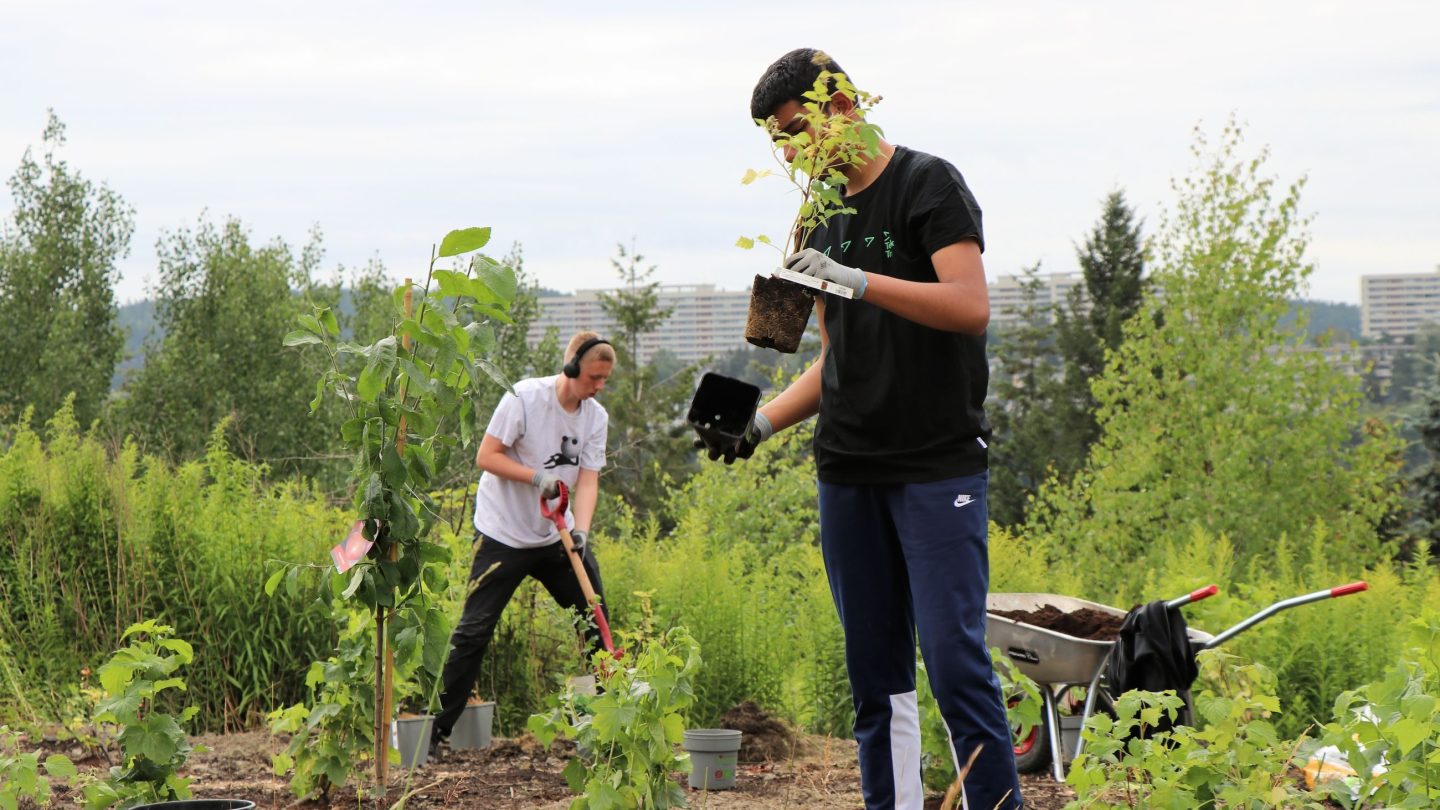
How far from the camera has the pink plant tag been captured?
8.30 feet

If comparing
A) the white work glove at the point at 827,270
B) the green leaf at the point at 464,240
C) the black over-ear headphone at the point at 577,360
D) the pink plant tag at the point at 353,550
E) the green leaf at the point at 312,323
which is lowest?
the pink plant tag at the point at 353,550

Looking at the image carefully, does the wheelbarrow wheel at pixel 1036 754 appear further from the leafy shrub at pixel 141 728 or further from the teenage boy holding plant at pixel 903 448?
the leafy shrub at pixel 141 728

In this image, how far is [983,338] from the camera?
260 centimetres

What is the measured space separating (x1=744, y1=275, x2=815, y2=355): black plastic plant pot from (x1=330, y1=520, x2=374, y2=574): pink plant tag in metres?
0.87

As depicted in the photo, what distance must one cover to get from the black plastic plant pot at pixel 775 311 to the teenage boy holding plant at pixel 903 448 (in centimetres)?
9

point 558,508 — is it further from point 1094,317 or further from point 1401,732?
point 1094,317

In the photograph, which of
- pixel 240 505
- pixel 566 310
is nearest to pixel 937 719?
pixel 240 505

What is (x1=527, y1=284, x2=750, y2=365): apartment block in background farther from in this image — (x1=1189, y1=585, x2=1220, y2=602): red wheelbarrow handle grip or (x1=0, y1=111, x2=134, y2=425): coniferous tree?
(x1=1189, y1=585, x2=1220, y2=602): red wheelbarrow handle grip

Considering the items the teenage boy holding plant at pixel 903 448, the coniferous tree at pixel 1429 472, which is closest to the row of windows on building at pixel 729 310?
the teenage boy holding plant at pixel 903 448

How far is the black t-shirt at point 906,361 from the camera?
253 cm

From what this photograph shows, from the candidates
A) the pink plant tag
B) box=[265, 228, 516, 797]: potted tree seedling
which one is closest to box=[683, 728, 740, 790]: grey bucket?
box=[265, 228, 516, 797]: potted tree seedling

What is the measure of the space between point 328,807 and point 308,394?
3515cm

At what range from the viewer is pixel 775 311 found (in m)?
2.66

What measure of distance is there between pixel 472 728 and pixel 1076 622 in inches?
92.3
